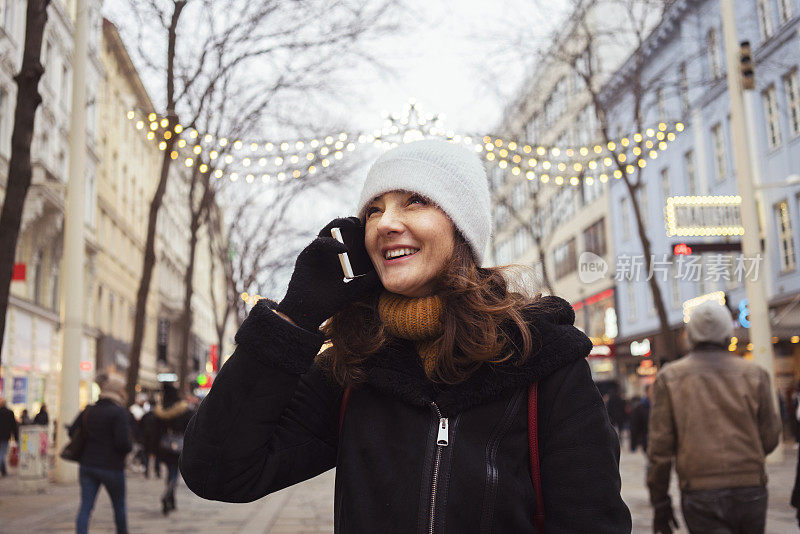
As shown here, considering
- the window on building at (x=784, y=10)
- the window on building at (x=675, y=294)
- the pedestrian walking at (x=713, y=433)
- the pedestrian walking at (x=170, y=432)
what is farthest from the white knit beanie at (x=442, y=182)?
the window on building at (x=675, y=294)

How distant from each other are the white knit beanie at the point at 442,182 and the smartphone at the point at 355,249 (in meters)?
0.10

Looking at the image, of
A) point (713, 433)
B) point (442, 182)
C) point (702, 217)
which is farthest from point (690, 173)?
point (442, 182)

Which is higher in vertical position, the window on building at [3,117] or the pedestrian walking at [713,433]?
the window on building at [3,117]

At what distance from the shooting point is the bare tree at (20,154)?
8.37 m

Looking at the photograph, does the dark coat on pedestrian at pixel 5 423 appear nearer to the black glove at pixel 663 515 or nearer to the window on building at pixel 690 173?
the black glove at pixel 663 515

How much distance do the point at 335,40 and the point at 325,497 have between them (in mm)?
7413

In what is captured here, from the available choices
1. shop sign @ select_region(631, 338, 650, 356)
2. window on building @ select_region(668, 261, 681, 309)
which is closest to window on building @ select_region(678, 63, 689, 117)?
window on building @ select_region(668, 261, 681, 309)

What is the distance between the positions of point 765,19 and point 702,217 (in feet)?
39.2

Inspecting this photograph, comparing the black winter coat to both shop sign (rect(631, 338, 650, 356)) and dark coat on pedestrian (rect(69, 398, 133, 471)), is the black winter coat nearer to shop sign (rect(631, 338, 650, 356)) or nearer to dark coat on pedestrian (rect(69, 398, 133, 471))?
dark coat on pedestrian (rect(69, 398, 133, 471))

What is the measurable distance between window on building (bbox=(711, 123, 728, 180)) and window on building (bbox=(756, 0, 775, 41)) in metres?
4.38

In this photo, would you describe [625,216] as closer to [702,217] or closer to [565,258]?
[565,258]

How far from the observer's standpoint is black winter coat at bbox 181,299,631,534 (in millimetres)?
1948

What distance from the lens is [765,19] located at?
24375mm

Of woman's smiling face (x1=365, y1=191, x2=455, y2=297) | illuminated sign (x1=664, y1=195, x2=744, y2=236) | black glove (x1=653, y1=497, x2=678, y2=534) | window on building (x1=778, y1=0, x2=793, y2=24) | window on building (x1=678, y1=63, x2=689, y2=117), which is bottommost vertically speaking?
black glove (x1=653, y1=497, x2=678, y2=534)
